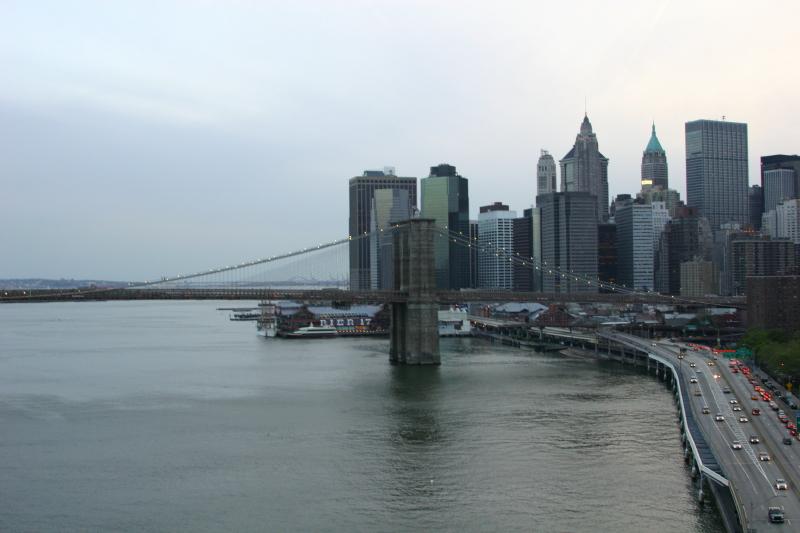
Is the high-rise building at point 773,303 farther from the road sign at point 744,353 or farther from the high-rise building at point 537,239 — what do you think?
the high-rise building at point 537,239

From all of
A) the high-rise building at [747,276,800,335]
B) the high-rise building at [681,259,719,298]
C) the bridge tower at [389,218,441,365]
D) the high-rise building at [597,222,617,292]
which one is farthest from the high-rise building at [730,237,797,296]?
the bridge tower at [389,218,441,365]

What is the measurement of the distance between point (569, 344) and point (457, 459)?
153 ft

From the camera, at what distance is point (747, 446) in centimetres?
2592

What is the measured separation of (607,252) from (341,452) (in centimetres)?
14591

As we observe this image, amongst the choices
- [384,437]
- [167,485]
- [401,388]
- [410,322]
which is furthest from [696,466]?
[410,322]

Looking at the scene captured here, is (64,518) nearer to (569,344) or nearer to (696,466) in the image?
(696,466)

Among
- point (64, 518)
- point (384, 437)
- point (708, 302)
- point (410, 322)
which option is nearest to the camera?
point (64, 518)

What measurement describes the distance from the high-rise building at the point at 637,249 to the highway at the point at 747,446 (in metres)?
120

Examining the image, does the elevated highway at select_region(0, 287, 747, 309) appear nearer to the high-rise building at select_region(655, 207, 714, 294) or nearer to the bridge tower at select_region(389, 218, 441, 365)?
the bridge tower at select_region(389, 218, 441, 365)

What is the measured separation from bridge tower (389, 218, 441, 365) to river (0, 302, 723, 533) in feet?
9.84

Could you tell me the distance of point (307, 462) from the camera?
27.0m

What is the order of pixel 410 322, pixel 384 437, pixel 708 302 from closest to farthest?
pixel 384 437, pixel 410 322, pixel 708 302

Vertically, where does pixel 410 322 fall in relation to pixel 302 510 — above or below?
above

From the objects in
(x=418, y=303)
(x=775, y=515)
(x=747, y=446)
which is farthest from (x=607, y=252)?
(x=775, y=515)
